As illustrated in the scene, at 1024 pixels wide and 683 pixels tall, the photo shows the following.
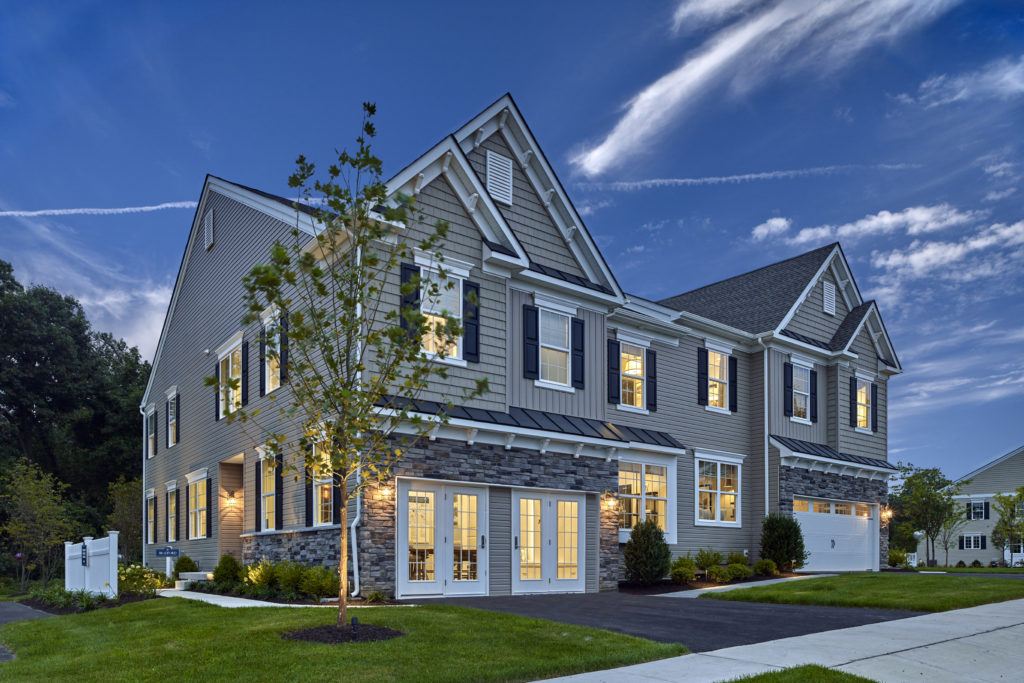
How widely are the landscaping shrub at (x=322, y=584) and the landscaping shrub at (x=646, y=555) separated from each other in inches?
308

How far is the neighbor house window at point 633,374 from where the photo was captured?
21.9m

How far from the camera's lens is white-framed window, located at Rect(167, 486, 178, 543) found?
25.8 metres

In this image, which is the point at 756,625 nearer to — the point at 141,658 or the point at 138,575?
the point at 141,658

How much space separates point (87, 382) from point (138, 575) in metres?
27.0

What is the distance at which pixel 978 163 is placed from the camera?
2653 cm

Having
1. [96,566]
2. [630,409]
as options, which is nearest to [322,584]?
[96,566]

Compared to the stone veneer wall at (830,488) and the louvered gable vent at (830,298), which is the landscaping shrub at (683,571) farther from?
the louvered gable vent at (830,298)

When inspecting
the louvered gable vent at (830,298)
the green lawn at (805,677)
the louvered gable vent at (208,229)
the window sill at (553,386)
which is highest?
the louvered gable vent at (208,229)

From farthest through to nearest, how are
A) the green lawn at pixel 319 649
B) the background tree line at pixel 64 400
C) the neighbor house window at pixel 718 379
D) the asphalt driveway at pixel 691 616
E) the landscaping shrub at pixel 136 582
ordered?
the background tree line at pixel 64 400 → the neighbor house window at pixel 718 379 → the landscaping shrub at pixel 136 582 → the asphalt driveway at pixel 691 616 → the green lawn at pixel 319 649

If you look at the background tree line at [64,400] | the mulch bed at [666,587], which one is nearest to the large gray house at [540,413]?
the mulch bed at [666,587]

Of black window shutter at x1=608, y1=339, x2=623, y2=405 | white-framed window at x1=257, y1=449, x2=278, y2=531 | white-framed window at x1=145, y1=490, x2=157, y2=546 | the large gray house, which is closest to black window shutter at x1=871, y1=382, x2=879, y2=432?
the large gray house

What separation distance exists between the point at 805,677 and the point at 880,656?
1.81m

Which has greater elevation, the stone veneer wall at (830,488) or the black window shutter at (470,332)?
the black window shutter at (470,332)

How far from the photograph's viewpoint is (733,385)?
24984 millimetres
